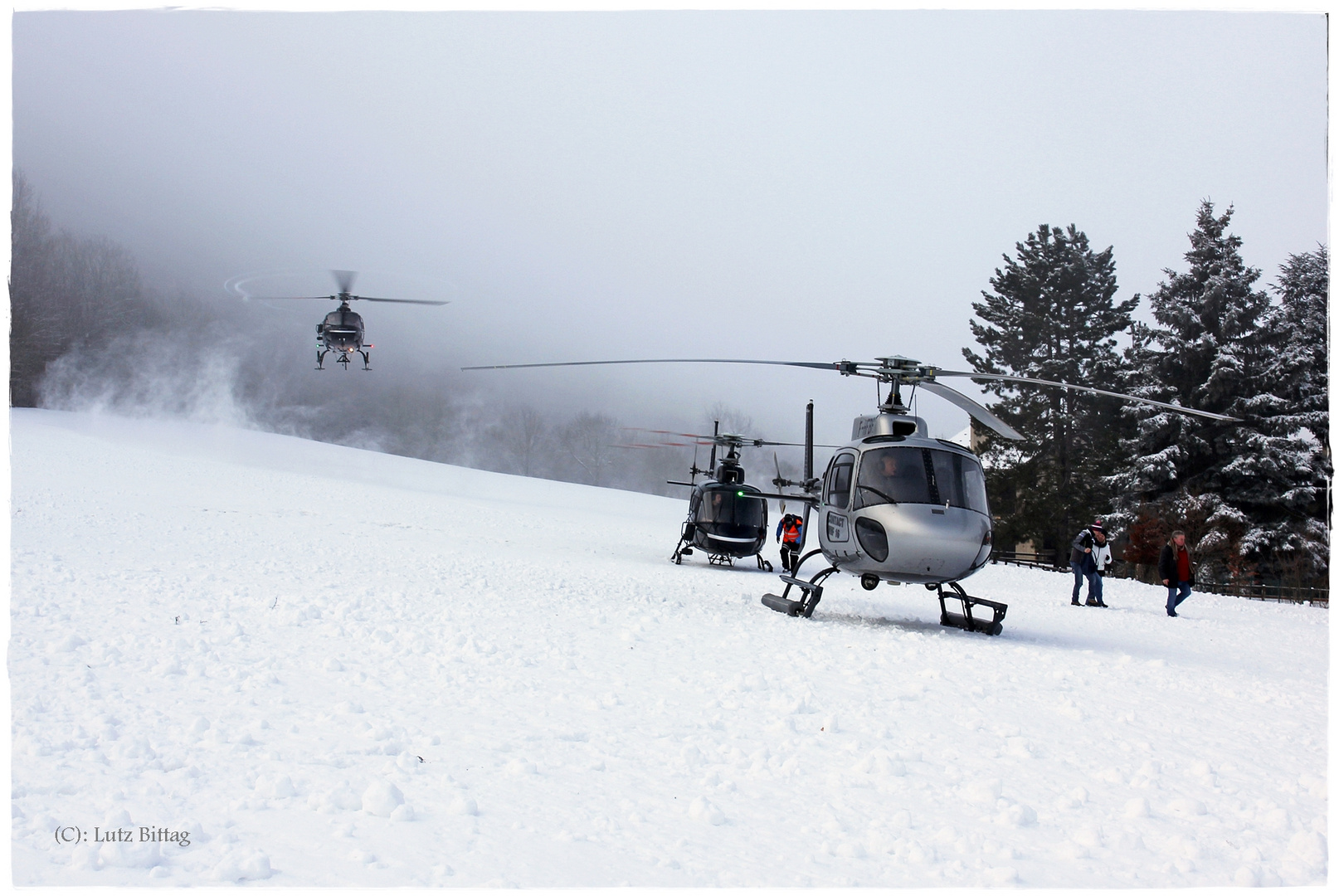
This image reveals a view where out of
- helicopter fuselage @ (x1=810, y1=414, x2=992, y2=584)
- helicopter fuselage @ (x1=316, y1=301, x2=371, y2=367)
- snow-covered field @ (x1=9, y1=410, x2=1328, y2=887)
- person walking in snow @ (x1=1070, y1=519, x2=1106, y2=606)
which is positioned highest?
helicopter fuselage @ (x1=316, y1=301, x2=371, y2=367)

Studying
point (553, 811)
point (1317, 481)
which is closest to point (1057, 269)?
point (1317, 481)

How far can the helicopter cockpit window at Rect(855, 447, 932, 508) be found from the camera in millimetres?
9945

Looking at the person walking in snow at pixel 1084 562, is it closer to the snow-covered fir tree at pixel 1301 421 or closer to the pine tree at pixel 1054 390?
the snow-covered fir tree at pixel 1301 421

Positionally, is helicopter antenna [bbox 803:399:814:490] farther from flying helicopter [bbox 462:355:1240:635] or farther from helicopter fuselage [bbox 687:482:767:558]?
helicopter fuselage [bbox 687:482:767:558]

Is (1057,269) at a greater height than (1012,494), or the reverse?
(1057,269)

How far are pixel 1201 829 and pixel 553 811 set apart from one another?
2961 mm

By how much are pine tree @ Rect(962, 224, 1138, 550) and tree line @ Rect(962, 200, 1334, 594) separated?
0.06m

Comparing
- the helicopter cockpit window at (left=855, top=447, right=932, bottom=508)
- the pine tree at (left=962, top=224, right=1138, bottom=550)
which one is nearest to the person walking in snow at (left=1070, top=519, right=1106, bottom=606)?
the helicopter cockpit window at (left=855, top=447, right=932, bottom=508)

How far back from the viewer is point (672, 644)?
8312mm

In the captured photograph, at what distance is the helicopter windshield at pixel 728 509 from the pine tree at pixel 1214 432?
16.4 m

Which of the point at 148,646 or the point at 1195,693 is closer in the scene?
the point at 148,646

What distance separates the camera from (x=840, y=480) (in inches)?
429

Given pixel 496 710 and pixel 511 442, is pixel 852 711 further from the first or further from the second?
pixel 511 442

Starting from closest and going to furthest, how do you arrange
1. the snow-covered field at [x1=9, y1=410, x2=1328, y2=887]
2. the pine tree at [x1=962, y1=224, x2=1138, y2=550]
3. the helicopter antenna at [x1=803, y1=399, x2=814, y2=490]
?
the snow-covered field at [x1=9, y1=410, x2=1328, y2=887] → the helicopter antenna at [x1=803, y1=399, x2=814, y2=490] → the pine tree at [x1=962, y1=224, x2=1138, y2=550]
